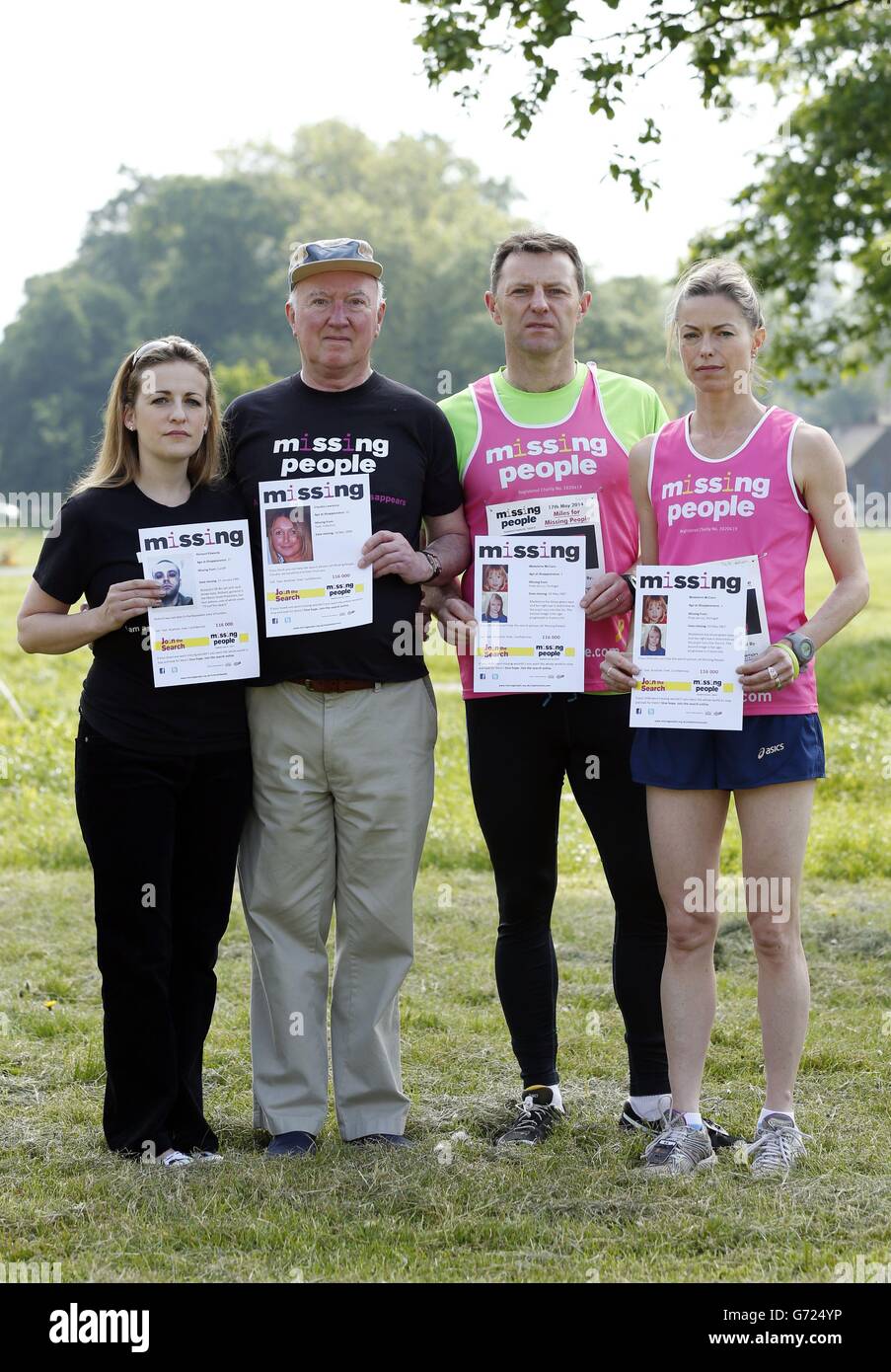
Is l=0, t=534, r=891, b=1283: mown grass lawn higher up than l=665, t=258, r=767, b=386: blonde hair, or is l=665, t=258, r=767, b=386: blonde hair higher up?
l=665, t=258, r=767, b=386: blonde hair

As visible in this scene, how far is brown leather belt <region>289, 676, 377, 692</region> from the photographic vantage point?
14.6 ft

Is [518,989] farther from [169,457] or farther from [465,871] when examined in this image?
[465,871]

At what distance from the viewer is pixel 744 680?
162 inches

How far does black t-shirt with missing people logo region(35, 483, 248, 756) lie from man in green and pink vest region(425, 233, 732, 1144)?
0.82m

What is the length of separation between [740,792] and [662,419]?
1.26m

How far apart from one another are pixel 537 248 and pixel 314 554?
45.9 inches

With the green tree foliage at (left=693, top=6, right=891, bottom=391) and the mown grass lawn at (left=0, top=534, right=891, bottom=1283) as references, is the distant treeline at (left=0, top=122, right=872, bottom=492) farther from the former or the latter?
the mown grass lawn at (left=0, top=534, right=891, bottom=1283)

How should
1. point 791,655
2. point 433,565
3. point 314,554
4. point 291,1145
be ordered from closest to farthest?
point 791,655
point 314,554
point 433,565
point 291,1145

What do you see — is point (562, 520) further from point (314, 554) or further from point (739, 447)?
point (314, 554)

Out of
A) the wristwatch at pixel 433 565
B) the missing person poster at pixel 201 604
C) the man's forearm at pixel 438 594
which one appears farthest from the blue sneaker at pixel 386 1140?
the wristwatch at pixel 433 565

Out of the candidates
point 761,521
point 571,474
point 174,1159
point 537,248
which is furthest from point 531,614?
point 174,1159

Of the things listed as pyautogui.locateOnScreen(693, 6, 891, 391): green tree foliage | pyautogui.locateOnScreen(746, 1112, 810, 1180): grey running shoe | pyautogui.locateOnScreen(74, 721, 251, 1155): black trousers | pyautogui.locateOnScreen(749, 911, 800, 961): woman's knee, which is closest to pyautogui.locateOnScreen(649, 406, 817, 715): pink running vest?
pyautogui.locateOnScreen(749, 911, 800, 961): woman's knee

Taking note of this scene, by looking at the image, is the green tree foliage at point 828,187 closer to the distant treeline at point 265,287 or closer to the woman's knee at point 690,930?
the woman's knee at point 690,930

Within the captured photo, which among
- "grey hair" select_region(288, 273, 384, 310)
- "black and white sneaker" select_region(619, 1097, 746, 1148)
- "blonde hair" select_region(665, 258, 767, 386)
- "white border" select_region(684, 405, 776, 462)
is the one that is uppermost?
"grey hair" select_region(288, 273, 384, 310)
